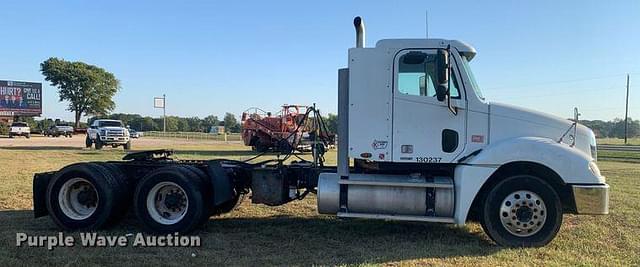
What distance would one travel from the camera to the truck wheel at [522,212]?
6.58 meters

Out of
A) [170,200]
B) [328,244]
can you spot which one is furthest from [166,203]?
[328,244]

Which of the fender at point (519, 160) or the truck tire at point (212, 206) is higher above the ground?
the fender at point (519, 160)

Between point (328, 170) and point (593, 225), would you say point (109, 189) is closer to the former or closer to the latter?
point (328, 170)

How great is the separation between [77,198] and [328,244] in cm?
377

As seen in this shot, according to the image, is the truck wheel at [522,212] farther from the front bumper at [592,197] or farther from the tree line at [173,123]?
the tree line at [173,123]

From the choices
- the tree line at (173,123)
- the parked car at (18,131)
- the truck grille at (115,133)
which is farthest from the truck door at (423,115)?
the tree line at (173,123)

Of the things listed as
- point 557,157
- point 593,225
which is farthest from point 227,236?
point 593,225

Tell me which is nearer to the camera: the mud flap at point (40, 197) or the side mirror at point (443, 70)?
the side mirror at point (443, 70)

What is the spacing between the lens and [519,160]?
21.6 feet

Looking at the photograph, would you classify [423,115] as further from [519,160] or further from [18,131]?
[18,131]

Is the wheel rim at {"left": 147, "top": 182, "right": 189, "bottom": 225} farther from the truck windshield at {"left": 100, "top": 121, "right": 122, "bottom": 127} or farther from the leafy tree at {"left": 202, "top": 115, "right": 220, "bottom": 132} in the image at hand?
the leafy tree at {"left": 202, "top": 115, "right": 220, "bottom": 132}

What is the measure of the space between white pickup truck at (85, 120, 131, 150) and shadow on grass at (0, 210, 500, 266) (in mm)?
22738

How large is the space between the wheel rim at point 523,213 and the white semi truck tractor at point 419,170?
13 millimetres

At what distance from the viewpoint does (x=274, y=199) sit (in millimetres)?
7715
